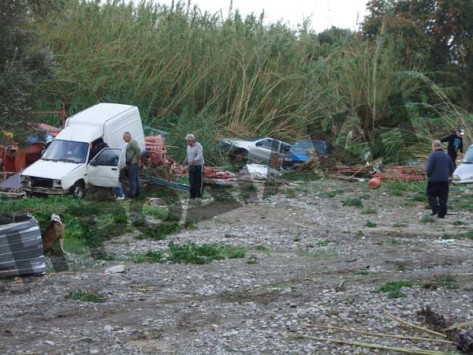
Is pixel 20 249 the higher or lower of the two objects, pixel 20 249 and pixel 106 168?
the lower

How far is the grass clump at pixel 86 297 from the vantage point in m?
11.4

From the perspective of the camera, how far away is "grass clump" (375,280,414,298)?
1126 cm

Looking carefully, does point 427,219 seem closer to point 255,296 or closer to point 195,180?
point 195,180

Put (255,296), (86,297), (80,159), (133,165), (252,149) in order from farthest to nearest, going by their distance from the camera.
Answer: (252,149) < (80,159) < (133,165) < (255,296) < (86,297)

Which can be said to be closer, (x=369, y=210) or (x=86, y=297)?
(x=86, y=297)

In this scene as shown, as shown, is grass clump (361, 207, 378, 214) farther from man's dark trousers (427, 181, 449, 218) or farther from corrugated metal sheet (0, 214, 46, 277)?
corrugated metal sheet (0, 214, 46, 277)

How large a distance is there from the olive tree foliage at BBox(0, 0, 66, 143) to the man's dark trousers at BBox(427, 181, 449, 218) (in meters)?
8.82

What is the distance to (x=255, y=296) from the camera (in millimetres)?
11750

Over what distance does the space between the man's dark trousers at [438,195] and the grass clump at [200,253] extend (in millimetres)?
5542

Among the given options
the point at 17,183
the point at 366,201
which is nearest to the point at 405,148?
the point at 366,201

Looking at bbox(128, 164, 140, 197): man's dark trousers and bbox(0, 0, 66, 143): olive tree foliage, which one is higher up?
bbox(0, 0, 66, 143): olive tree foliage

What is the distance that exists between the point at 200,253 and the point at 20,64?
4.34 metres

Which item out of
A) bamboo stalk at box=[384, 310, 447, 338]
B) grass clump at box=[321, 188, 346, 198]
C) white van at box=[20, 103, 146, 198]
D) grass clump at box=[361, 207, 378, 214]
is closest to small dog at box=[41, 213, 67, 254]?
bamboo stalk at box=[384, 310, 447, 338]

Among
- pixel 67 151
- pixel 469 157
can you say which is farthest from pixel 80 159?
pixel 469 157
